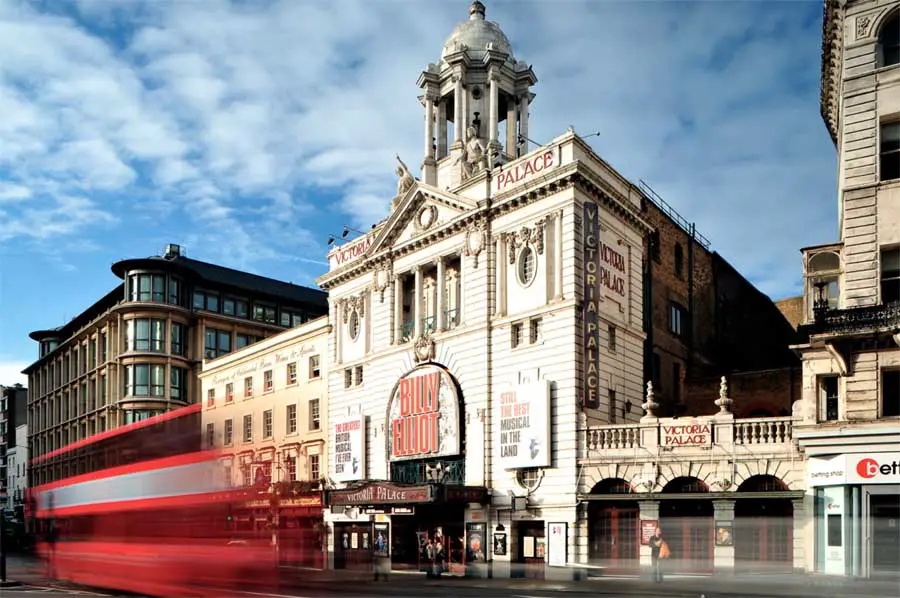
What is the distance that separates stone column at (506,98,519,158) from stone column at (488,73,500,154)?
65.5 inches

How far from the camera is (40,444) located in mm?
112438

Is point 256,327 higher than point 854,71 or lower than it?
lower

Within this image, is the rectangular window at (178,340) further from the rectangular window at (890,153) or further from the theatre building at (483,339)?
the rectangular window at (890,153)

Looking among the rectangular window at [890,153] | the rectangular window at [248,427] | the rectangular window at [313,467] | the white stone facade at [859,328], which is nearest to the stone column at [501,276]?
the white stone facade at [859,328]

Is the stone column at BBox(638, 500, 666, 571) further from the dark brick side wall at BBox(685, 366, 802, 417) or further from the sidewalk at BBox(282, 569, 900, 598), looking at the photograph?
the dark brick side wall at BBox(685, 366, 802, 417)

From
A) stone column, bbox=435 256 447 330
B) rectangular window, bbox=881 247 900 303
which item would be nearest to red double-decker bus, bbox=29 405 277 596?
rectangular window, bbox=881 247 900 303

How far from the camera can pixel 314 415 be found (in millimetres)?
62469

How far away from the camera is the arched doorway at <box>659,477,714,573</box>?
39.0m

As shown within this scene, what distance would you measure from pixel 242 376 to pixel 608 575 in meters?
40.5

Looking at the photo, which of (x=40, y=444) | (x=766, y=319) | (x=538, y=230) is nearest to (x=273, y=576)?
(x=538, y=230)

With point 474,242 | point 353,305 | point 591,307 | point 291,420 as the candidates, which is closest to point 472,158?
point 474,242

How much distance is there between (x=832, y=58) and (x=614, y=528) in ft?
68.1

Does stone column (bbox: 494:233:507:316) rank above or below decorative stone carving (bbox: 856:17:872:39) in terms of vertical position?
below

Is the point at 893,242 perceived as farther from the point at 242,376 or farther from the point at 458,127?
the point at 242,376
